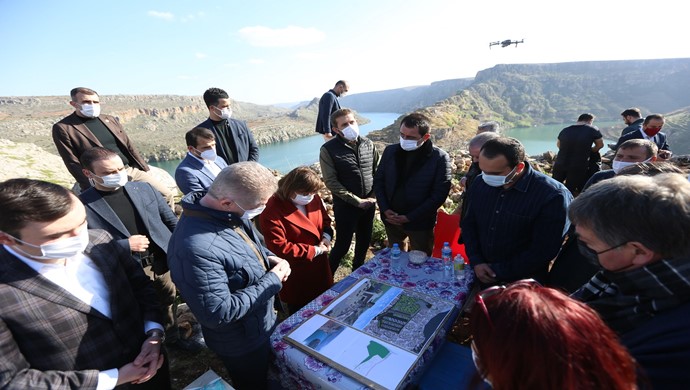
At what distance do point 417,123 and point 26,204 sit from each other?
3444mm

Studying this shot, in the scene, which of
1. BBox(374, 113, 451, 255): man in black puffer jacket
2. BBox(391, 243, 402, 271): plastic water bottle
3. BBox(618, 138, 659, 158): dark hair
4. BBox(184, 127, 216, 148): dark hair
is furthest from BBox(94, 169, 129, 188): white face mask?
BBox(618, 138, 659, 158): dark hair

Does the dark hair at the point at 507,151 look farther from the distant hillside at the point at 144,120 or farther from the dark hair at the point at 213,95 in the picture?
the distant hillside at the point at 144,120

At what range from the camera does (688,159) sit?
9.70 meters

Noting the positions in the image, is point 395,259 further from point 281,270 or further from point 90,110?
point 90,110

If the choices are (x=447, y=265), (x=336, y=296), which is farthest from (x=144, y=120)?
(x=447, y=265)

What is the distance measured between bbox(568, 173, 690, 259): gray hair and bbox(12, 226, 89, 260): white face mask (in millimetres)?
2786

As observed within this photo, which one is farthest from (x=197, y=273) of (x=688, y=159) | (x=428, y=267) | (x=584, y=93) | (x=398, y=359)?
(x=584, y=93)

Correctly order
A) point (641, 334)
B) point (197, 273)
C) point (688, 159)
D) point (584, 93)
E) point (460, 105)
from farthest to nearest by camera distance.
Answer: point (584, 93) → point (460, 105) → point (688, 159) → point (197, 273) → point (641, 334)

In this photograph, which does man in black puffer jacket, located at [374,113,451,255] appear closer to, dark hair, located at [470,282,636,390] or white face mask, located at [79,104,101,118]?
dark hair, located at [470,282,636,390]

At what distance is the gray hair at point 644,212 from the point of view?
123 centimetres

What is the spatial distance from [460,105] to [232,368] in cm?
6002

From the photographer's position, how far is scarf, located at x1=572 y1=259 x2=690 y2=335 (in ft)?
3.90

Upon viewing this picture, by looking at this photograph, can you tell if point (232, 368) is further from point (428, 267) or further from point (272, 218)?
point (428, 267)

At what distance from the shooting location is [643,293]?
51.1 inches
